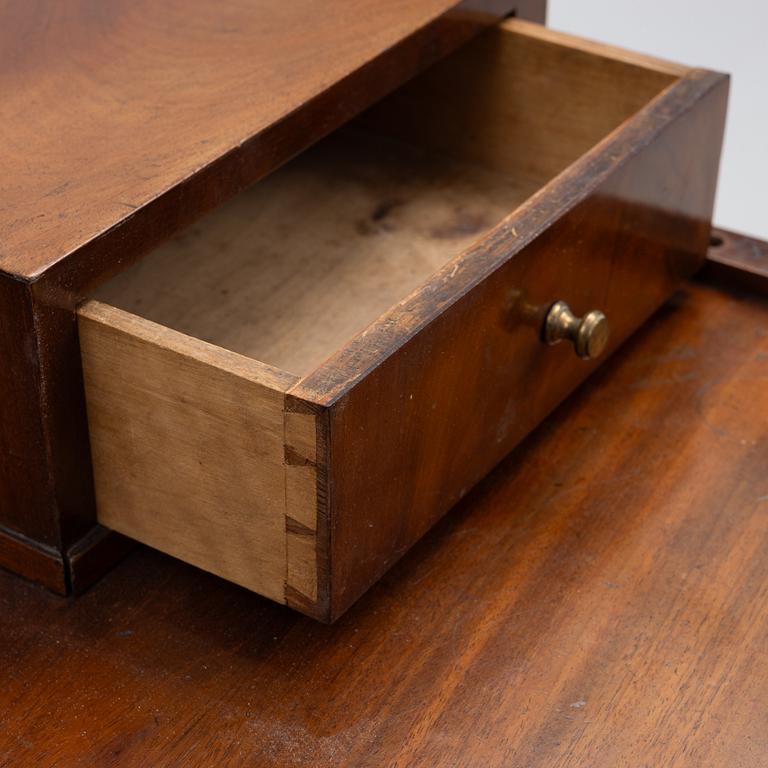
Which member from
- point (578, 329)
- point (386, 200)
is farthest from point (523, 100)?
point (578, 329)

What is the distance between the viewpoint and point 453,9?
110 centimetres

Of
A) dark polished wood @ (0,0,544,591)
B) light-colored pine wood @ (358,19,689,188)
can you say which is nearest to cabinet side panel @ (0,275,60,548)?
dark polished wood @ (0,0,544,591)

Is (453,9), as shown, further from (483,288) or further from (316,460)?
(316,460)

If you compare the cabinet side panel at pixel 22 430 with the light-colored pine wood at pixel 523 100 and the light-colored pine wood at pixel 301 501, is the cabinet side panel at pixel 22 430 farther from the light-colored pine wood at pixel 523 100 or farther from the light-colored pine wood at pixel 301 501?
the light-colored pine wood at pixel 523 100

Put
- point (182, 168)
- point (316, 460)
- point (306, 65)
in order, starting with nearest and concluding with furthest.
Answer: point (316, 460)
point (182, 168)
point (306, 65)

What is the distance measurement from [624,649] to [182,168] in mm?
371

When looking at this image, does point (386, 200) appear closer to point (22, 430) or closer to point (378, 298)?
point (378, 298)

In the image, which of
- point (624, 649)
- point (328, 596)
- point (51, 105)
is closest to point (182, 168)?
point (51, 105)

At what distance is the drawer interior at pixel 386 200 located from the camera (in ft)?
3.47

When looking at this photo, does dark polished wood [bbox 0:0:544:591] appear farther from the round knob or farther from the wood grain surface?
the round knob

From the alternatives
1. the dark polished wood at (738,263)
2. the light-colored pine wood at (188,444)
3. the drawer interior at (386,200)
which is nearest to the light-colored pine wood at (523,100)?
the drawer interior at (386,200)

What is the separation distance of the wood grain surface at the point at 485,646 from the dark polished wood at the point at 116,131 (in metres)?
0.06

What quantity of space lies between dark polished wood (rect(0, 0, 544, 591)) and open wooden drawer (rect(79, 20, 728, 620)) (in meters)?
0.03

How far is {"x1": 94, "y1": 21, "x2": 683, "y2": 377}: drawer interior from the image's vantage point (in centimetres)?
106
